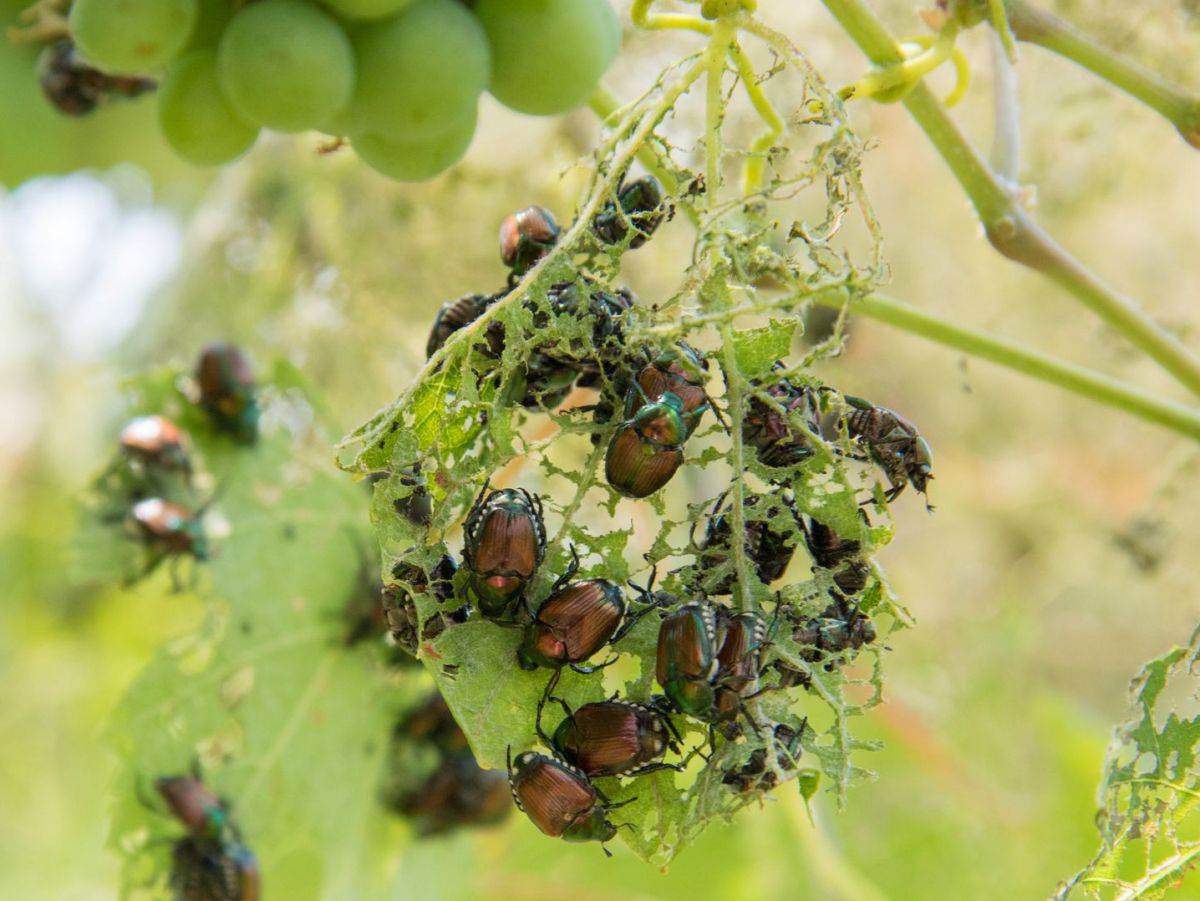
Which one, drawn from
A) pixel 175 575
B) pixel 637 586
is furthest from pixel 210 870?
pixel 637 586

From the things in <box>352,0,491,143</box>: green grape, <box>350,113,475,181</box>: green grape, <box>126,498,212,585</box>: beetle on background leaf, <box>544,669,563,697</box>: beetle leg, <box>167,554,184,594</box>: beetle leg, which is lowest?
<box>167,554,184,594</box>: beetle leg

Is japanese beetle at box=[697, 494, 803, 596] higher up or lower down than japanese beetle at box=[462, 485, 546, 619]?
higher up

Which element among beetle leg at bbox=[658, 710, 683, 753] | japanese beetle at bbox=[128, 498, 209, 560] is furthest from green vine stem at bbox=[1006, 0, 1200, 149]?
japanese beetle at bbox=[128, 498, 209, 560]

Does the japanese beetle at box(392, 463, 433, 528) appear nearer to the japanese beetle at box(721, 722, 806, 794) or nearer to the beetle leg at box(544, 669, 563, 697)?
the beetle leg at box(544, 669, 563, 697)

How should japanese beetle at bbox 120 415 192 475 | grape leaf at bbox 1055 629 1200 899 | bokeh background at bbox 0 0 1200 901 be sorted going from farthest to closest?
bokeh background at bbox 0 0 1200 901
japanese beetle at bbox 120 415 192 475
grape leaf at bbox 1055 629 1200 899

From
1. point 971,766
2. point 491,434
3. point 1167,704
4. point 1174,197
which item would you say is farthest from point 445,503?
point 1174,197

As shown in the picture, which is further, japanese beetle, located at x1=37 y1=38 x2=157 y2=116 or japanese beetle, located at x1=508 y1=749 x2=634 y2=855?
japanese beetle, located at x1=37 y1=38 x2=157 y2=116

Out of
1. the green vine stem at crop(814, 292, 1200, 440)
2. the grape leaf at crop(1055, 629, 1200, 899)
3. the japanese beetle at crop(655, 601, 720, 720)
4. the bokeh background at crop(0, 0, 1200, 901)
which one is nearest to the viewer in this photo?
the japanese beetle at crop(655, 601, 720, 720)

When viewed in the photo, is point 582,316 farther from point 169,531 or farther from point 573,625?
point 169,531
